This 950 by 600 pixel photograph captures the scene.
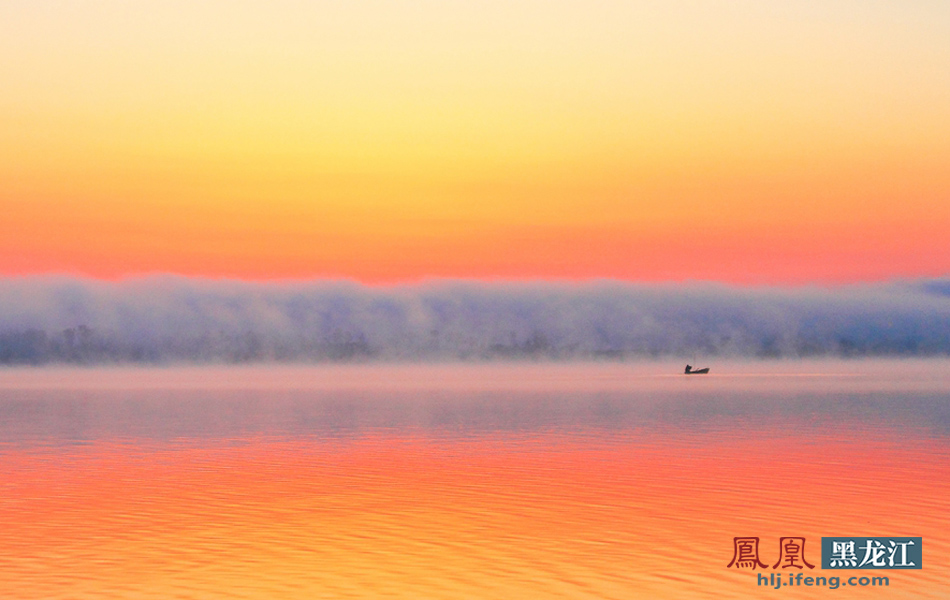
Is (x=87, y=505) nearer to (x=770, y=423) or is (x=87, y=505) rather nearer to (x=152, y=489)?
(x=152, y=489)

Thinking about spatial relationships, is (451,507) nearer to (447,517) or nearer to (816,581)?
(447,517)

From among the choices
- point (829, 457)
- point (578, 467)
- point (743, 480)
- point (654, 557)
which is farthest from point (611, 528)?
point (829, 457)

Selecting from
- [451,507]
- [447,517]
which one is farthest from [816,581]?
[451,507]

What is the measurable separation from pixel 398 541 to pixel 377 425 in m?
48.5

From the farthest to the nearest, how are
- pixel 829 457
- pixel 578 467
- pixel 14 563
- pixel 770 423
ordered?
1. pixel 770 423
2. pixel 829 457
3. pixel 578 467
4. pixel 14 563

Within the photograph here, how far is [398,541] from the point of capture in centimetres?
2988

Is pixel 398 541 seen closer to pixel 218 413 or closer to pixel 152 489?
pixel 152 489

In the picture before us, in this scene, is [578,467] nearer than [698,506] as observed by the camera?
No

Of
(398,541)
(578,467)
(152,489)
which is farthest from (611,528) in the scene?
(152,489)

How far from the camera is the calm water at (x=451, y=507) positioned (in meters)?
25.2

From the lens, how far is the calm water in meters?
25.2

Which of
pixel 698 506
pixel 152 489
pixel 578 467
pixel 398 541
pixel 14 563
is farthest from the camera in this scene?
pixel 578 467

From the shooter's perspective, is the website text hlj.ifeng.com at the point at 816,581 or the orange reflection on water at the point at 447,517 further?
the orange reflection on water at the point at 447,517

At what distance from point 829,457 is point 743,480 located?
35.4 ft
